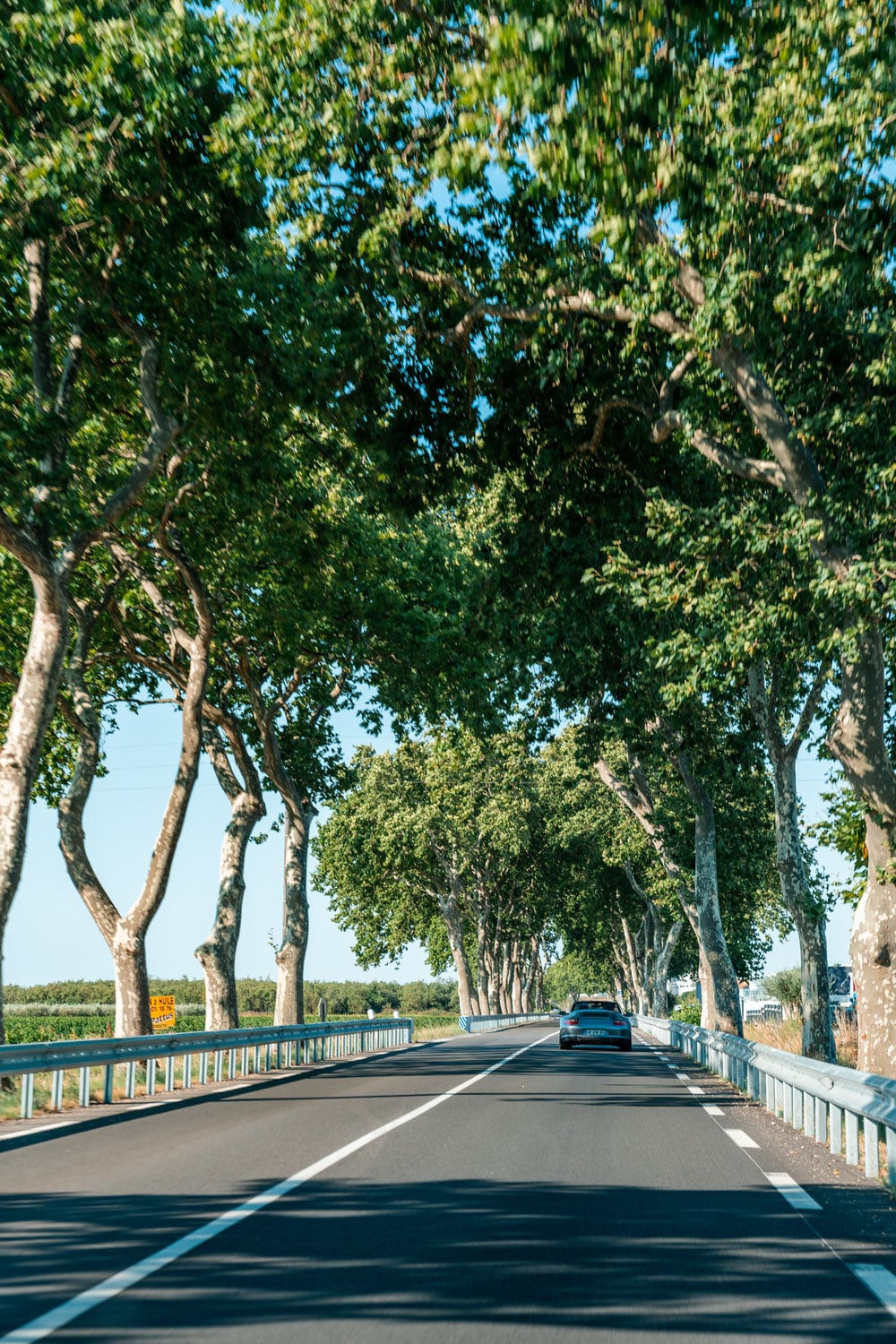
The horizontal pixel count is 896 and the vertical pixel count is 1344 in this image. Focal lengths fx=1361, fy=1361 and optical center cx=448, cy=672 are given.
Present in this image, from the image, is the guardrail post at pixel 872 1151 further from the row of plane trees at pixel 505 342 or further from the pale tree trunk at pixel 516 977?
the pale tree trunk at pixel 516 977

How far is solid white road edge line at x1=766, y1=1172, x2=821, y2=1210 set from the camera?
8266mm

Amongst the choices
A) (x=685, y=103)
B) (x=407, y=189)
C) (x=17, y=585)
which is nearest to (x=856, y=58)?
(x=685, y=103)

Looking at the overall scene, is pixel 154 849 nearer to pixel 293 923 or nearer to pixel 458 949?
pixel 293 923

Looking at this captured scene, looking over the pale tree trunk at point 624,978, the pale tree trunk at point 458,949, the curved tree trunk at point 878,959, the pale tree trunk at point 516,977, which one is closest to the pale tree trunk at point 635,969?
the pale tree trunk at point 624,978

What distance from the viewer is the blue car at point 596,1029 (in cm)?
3338

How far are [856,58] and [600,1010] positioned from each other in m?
26.5

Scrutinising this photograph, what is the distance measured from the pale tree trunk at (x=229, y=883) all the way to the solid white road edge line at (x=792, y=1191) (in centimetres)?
1630

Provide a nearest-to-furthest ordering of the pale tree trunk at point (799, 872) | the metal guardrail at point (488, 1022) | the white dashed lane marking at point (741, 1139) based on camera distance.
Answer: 1. the white dashed lane marking at point (741, 1139)
2. the pale tree trunk at point (799, 872)
3. the metal guardrail at point (488, 1022)

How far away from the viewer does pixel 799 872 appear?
22625 mm

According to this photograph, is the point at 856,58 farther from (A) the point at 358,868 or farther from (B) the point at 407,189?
(A) the point at 358,868

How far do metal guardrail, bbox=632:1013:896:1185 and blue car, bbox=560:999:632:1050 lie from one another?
514 inches

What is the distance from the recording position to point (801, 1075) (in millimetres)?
11938

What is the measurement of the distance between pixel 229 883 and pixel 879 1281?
2057 cm

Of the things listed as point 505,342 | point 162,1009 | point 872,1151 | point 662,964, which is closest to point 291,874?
point 162,1009
